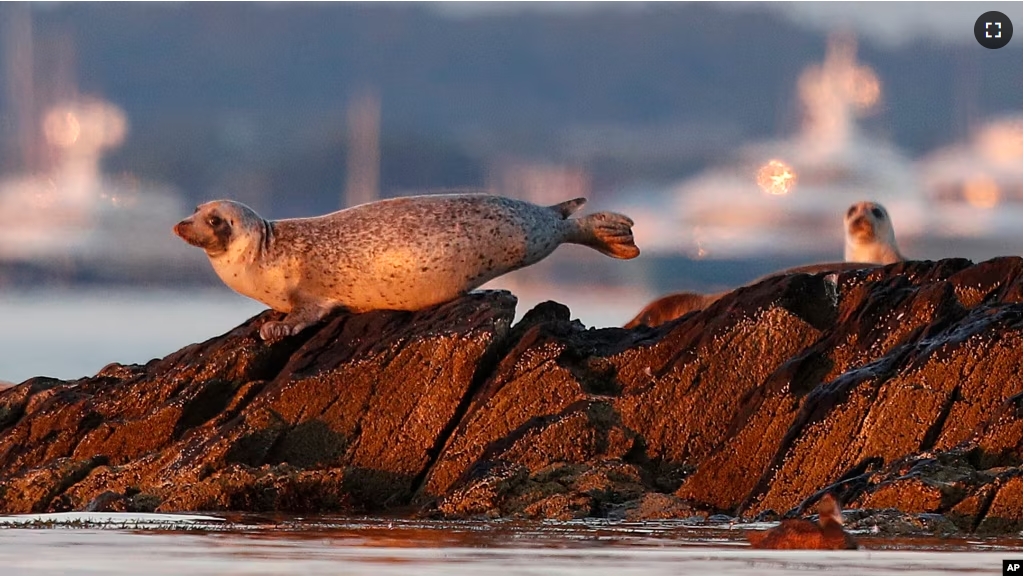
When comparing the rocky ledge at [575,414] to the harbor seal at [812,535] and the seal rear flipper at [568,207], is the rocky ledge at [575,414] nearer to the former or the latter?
the harbor seal at [812,535]

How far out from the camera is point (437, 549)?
1210 centimetres

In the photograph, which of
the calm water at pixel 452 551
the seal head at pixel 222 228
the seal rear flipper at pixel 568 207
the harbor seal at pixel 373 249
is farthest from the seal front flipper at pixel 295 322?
the calm water at pixel 452 551

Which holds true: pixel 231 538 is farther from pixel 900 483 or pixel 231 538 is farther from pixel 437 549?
pixel 900 483

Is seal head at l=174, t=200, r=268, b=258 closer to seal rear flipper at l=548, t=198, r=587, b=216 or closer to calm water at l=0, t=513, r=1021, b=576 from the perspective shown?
seal rear flipper at l=548, t=198, r=587, b=216

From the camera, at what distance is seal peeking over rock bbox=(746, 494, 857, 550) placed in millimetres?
11891

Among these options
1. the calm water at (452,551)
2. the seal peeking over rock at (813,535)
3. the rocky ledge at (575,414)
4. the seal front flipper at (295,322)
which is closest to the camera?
the calm water at (452,551)

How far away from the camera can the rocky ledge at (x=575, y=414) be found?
1468cm

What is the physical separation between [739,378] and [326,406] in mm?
3692

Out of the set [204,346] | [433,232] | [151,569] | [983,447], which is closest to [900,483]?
[983,447]

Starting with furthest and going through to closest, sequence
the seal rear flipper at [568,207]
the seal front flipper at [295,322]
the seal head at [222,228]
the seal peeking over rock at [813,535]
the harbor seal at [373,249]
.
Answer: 1. the seal rear flipper at [568,207]
2. the seal head at [222,228]
3. the harbor seal at [373,249]
4. the seal front flipper at [295,322]
5. the seal peeking over rock at [813,535]

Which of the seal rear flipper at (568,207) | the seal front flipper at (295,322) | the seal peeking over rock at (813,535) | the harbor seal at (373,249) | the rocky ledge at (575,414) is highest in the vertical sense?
the seal rear flipper at (568,207)

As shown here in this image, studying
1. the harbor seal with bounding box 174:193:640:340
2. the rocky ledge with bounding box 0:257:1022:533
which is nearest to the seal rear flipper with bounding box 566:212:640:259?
the harbor seal with bounding box 174:193:640:340

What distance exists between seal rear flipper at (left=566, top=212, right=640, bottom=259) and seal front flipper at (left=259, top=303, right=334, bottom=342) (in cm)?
271

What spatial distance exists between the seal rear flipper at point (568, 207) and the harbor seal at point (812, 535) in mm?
8699
